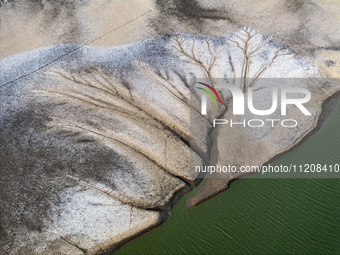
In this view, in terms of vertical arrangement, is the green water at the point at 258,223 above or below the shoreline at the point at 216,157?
below

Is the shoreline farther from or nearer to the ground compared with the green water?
farther from the ground

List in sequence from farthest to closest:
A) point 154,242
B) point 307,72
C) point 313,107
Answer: point 307,72, point 313,107, point 154,242

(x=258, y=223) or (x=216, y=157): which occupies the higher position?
(x=216, y=157)

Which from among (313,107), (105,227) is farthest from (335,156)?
(105,227)

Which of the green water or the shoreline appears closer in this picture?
the green water

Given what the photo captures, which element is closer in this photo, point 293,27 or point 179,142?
point 179,142

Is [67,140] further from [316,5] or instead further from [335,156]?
[316,5]

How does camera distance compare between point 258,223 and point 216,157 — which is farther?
point 216,157

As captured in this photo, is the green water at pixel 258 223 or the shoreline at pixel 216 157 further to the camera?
the shoreline at pixel 216 157
